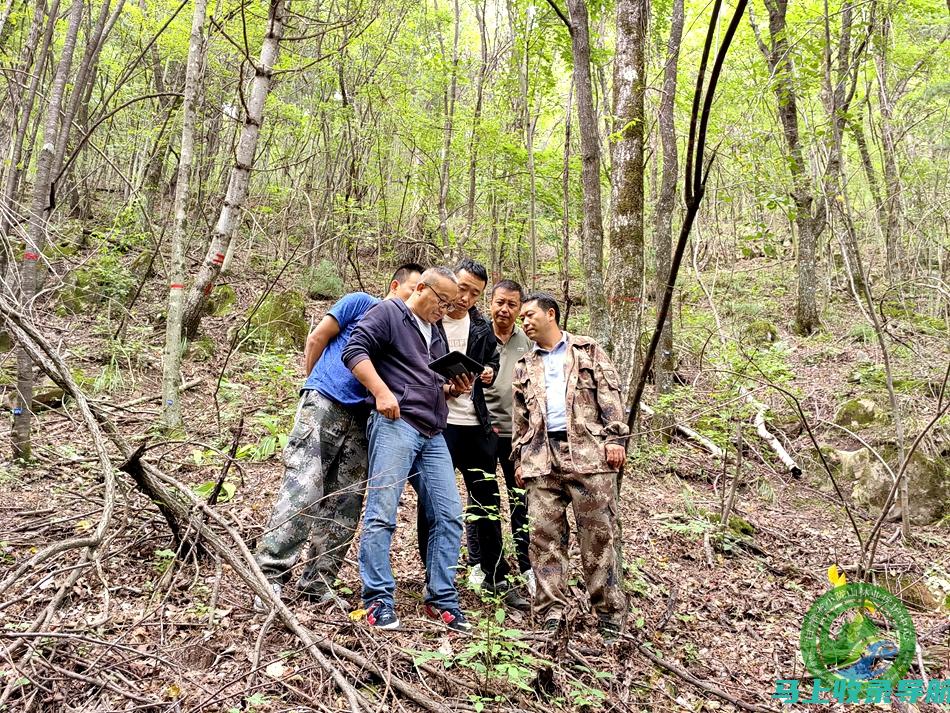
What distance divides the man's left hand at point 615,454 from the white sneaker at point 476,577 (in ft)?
3.83

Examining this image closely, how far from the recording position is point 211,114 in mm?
12461

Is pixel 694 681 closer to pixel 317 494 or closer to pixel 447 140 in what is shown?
pixel 317 494

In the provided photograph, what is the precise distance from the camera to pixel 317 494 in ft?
11.7

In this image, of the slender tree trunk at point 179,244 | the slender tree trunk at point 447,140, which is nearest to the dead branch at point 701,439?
the slender tree trunk at point 447,140

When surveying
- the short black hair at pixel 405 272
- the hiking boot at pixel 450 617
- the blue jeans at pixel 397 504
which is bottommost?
the hiking boot at pixel 450 617

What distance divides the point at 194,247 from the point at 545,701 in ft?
38.0

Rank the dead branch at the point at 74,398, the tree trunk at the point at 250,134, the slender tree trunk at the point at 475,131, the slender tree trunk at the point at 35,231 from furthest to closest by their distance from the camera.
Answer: the slender tree trunk at the point at 475,131
the tree trunk at the point at 250,134
the slender tree trunk at the point at 35,231
the dead branch at the point at 74,398

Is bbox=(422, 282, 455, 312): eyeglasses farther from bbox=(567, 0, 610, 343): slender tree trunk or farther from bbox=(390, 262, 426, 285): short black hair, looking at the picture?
bbox=(567, 0, 610, 343): slender tree trunk

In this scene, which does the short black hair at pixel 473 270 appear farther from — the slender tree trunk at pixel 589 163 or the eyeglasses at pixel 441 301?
the slender tree trunk at pixel 589 163

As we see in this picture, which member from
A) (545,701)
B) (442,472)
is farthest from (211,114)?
(545,701)

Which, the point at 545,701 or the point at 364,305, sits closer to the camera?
the point at 545,701

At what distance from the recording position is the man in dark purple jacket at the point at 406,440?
10.9ft

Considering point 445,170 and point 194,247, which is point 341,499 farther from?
point 194,247

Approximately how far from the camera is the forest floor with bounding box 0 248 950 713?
2.74 meters
